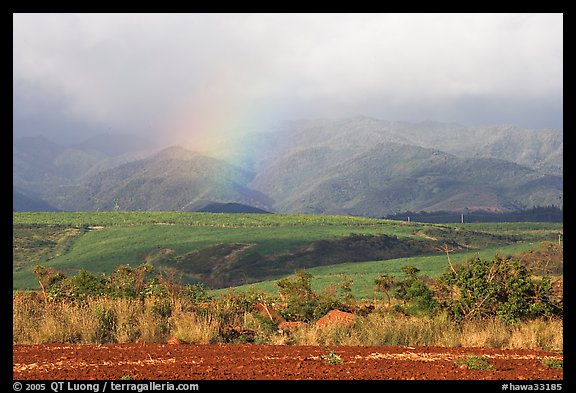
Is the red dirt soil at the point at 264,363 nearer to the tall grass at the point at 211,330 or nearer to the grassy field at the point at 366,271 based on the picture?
the tall grass at the point at 211,330

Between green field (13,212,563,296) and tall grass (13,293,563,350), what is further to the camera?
green field (13,212,563,296)

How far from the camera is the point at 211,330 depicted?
17.8 meters

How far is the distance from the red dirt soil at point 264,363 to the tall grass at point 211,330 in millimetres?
1220

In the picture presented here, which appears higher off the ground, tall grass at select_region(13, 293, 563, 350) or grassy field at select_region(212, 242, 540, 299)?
tall grass at select_region(13, 293, 563, 350)

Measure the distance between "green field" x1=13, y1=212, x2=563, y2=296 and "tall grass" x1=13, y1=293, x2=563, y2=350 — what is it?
37642 mm

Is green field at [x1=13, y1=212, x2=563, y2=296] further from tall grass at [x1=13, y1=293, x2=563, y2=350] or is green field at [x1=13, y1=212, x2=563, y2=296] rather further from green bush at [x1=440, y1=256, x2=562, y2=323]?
tall grass at [x1=13, y1=293, x2=563, y2=350]

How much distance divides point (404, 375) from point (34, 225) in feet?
365

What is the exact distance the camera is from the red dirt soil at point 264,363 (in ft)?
40.5

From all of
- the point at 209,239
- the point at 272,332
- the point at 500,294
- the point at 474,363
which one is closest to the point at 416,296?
the point at 500,294

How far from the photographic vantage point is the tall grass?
17.5 m

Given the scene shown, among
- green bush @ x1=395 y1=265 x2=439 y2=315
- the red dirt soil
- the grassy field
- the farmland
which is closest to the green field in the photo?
the grassy field

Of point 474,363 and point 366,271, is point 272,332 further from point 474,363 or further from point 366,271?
point 366,271

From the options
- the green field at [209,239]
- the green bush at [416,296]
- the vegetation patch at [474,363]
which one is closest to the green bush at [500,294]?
the green bush at [416,296]

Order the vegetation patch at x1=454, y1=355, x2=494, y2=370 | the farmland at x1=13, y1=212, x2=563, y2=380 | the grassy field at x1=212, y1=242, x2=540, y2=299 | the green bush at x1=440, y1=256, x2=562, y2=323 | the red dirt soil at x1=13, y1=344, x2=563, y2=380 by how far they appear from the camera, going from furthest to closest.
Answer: the grassy field at x1=212, y1=242, x2=540, y2=299
the green bush at x1=440, y1=256, x2=562, y2=323
the vegetation patch at x1=454, y1=355, x2=494, y2=370
the farmland at x1=13, y1=212, x2=563, y2=380
the red dirt soil at x1=13, y1=344, x2=563, y2=380
